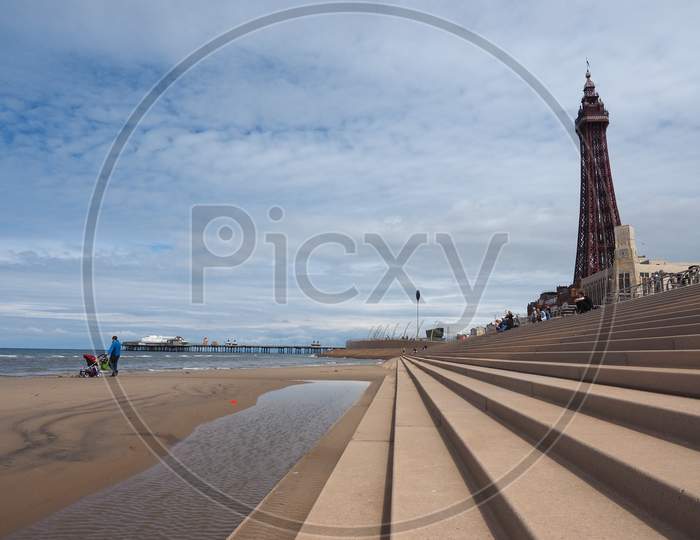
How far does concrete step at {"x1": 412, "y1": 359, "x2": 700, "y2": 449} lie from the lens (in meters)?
3.18

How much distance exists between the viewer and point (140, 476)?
5.67 m

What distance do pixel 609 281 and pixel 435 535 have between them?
166ft

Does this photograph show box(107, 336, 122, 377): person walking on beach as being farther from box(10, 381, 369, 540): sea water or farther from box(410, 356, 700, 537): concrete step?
box(410, 356, 700, 537): concrete step

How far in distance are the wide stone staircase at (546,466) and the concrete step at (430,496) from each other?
0.04ft

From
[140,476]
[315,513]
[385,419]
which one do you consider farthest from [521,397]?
[140,476]

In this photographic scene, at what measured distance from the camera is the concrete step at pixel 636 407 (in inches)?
125

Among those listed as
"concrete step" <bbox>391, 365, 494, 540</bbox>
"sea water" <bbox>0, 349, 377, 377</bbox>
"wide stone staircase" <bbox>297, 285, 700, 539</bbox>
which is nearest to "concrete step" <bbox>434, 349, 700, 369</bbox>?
"wide stone staircase" <bbox>297, 285, 700, 539</bbox>

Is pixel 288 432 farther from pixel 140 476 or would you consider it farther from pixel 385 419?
pixel 140 476

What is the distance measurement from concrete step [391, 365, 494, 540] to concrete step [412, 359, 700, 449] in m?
1.25

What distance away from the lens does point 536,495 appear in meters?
2.87

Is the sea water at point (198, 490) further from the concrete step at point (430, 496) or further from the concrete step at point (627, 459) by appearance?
the concrete step at point (627, 459)

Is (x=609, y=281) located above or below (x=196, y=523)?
above

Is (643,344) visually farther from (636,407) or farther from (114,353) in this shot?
(114,353)

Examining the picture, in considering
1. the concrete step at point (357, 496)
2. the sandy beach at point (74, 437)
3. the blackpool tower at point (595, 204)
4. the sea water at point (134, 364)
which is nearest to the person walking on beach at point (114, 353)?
the sandy beach at point (74, 437)
